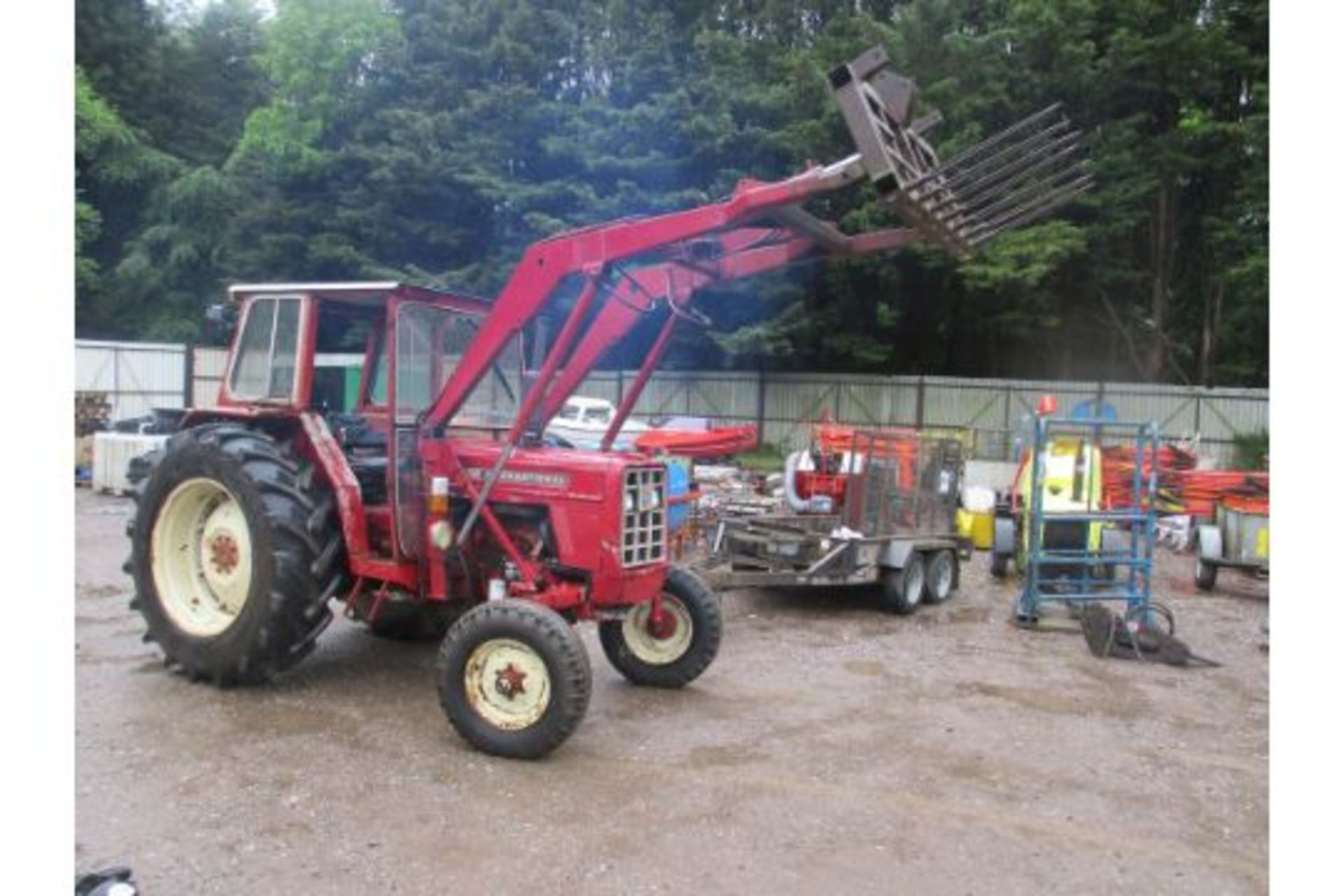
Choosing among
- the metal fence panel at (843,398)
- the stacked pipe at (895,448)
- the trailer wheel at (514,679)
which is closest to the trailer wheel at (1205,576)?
the stacked pipe at (895,448)

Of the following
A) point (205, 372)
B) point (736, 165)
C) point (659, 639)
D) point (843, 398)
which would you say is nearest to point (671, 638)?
point (659, 639)

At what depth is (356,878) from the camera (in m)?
3.88

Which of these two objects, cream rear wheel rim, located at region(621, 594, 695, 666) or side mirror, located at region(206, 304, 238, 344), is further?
side mirror, located at region(206, 304, 238, 344)

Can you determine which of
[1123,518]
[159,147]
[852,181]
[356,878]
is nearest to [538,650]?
[356,878]

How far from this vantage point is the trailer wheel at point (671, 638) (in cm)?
641

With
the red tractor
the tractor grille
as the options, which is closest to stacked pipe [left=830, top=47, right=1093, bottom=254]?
the red tractor

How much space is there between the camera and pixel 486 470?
19.3 feet

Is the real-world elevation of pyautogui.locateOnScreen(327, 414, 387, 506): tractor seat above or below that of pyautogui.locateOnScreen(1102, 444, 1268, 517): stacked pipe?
above

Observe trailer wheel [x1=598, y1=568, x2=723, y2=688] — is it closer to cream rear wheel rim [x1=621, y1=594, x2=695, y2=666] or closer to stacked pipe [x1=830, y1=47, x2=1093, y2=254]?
cream rear wheel rim [x1=621, y1=594, x2=695, y2=666]

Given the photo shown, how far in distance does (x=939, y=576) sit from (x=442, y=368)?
5.64 meters

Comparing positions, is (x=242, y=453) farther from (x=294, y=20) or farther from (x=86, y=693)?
(x=294, y=20)

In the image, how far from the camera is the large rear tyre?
573 centimetres

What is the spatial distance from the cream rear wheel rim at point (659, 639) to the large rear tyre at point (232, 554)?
1748mm

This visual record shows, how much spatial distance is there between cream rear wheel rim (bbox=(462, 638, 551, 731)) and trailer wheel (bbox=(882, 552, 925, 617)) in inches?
197
